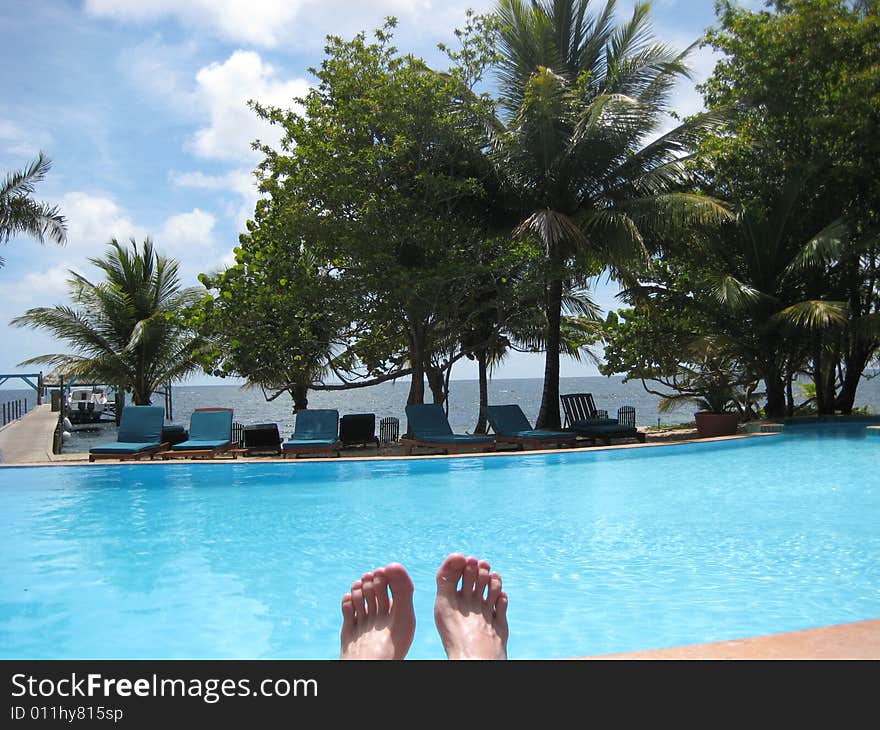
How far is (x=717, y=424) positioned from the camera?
1460cm

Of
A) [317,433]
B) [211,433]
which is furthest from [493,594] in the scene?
[211,433]

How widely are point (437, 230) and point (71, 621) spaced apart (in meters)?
10.4

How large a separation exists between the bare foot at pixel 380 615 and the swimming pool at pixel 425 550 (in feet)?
2.98

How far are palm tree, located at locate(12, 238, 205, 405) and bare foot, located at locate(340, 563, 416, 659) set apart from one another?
656 inches

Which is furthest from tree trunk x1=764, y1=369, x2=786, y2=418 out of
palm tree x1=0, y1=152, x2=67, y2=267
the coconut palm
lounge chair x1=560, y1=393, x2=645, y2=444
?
palm tree x1=0, y1=152, x2=67, y2=267

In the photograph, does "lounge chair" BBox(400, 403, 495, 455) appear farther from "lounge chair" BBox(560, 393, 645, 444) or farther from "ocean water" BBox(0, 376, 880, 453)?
"ocean water" BBox(0, 376, 880, 453)

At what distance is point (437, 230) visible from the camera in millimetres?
13945

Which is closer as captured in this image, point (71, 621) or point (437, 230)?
point (71, 621)

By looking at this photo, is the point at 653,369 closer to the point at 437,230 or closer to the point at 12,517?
the point at 437,230

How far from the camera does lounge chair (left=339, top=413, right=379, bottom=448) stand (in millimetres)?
13898

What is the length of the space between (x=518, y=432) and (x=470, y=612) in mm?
10434
